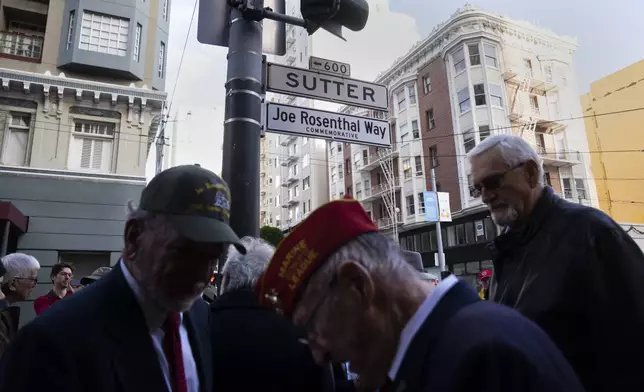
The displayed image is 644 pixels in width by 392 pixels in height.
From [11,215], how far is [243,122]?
410 inches

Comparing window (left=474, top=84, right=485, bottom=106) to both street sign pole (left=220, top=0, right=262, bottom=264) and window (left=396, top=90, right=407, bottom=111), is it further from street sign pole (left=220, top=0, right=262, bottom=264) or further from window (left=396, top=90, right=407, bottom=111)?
street sign pole (left=220, top=0, right=262, bottom=264)

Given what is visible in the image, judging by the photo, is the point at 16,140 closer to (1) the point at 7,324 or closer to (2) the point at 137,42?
(2) the point at 137,42

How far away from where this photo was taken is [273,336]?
2.46 m

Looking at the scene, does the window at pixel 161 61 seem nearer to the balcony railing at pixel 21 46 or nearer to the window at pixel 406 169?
the balcony railing at pixel 21 46

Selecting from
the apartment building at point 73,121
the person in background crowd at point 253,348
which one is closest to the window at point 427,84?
the apartment building at point 73,121

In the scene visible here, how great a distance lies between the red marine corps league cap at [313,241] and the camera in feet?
4.16

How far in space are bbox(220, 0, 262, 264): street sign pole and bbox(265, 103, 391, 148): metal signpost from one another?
438 millimetres

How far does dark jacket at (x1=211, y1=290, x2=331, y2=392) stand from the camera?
2377 millimetres

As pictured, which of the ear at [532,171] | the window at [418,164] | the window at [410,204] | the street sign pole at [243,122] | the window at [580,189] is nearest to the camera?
the ear at [532,171]

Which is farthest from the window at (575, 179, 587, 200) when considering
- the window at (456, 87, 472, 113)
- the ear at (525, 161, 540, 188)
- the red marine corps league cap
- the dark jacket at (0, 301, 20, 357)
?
the red marine corps league cap

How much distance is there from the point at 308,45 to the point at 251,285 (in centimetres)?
5301

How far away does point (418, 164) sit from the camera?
3366 centimetres

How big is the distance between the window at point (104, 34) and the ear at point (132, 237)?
1605 centimetres

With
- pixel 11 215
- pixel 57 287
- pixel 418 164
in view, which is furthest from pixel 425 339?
pixel 418 164
